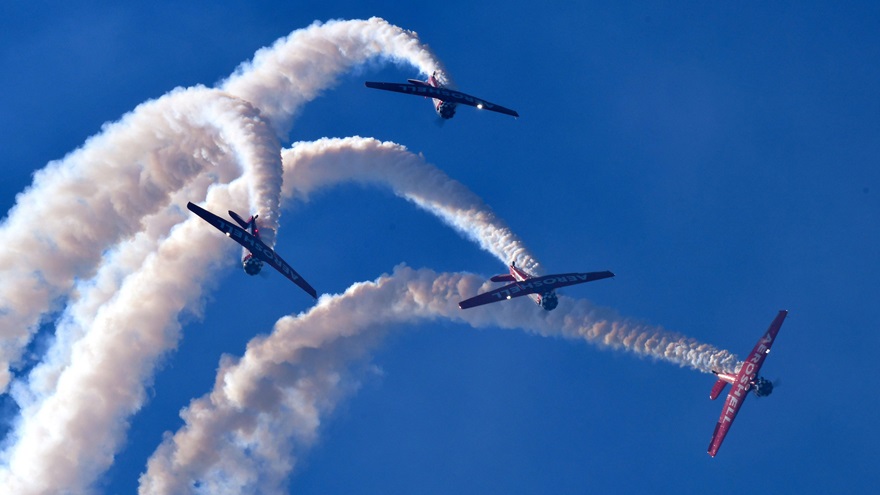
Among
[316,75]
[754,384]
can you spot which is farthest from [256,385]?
[754,384]

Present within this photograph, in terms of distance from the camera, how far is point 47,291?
4139 inches

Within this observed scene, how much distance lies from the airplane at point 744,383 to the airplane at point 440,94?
27258 mm

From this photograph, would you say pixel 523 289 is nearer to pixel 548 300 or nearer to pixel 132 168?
pixel 548 300

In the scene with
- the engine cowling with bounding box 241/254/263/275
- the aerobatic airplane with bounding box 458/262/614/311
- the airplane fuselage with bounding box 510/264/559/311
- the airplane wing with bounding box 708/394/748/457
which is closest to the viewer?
the engine cowling with bounding box 241/254/263/275

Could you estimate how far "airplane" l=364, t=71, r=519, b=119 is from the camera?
360 feet

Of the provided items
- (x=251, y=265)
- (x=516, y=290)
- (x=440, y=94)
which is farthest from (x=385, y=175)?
(x=251, y=265)

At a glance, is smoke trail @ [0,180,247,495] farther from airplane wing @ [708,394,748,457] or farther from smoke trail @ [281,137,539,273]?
airplane wing @ [708,394,748,457]

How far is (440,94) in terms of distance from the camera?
360ft

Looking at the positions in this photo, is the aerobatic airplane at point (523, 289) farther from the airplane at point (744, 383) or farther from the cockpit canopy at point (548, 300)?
the airplane at point (744, 383)

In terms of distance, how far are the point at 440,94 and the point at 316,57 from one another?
11.2 m

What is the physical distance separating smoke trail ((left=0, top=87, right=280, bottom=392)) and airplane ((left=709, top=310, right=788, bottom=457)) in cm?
4073

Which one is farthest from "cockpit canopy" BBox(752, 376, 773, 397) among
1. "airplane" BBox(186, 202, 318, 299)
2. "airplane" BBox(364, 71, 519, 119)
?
"airplane" BBox(186, 202, 318, 299)

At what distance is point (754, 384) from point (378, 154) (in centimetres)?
3556

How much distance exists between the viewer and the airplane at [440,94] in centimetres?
10969
